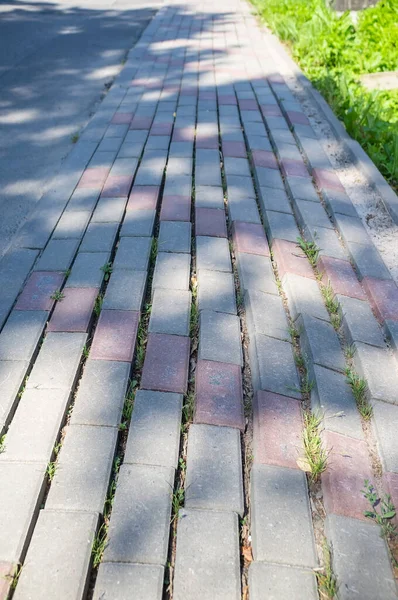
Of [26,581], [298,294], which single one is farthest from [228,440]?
[298,294]

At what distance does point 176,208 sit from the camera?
112 inches

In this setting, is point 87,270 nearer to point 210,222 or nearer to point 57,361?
point 57,361

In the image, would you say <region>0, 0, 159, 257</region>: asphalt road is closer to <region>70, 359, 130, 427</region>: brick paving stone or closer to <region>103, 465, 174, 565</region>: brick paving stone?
<region>70, 359, 130, 427</region>: brick paving stone

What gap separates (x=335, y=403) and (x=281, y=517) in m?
0.46

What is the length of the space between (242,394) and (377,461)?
1.45 ft

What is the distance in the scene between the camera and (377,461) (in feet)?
5.16

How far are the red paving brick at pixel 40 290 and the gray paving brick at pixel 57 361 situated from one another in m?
0.21

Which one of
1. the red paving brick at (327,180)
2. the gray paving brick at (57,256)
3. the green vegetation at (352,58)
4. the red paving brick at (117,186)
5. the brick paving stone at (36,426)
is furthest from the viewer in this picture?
the green vegetation at (352,58)

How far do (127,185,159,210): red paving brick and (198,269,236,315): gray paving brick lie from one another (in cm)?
69

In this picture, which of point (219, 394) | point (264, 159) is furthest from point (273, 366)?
point (264, 159)

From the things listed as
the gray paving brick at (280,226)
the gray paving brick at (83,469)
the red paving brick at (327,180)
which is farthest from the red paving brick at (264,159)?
the gray paving brick at (83,469)

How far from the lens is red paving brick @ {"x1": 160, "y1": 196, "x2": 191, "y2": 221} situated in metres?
2.76

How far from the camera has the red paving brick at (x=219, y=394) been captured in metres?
1.66

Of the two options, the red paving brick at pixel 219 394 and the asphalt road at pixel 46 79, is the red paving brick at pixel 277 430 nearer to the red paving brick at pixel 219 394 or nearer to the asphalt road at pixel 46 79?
the red paving brick at pixel 219 394
